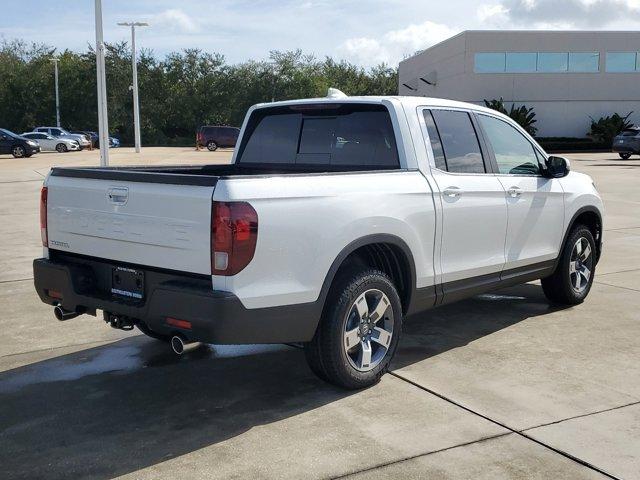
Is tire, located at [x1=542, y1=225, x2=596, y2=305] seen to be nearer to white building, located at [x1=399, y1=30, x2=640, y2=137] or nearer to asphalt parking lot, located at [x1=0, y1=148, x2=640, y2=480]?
asphalt parking lot, located at [x1=0, y1=148, x2=640, y2=480]

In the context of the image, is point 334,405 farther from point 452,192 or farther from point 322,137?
point 322,137

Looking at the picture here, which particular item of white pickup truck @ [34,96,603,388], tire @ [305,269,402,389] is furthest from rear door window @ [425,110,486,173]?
tire @ [305,269,402,389]

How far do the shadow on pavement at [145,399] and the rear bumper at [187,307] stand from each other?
54cm

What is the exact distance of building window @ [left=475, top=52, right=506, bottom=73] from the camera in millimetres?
49031

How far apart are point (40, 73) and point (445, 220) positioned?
251 feet

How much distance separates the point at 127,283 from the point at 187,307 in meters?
0.63

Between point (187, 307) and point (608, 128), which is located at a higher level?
point (608, 128)

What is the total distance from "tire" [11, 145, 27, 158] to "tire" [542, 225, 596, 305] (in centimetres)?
3805

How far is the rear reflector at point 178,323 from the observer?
3.96 m

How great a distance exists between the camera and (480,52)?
161 feet

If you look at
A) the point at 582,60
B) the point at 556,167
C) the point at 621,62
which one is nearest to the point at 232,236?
the point at 556,167

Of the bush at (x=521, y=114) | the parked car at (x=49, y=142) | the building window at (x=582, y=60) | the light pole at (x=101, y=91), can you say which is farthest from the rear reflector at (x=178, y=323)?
the building window at (x=582, y=60)

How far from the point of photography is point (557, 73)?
49.0 metres

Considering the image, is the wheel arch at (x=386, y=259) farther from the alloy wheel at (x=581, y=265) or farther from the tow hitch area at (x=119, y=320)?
the alloy wheel at (x=581, y=265)
